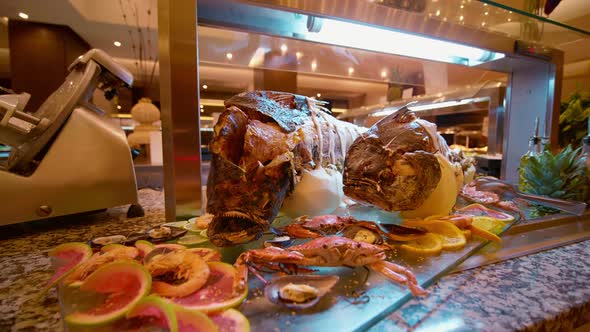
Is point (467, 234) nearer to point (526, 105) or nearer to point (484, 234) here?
point (484, 234)

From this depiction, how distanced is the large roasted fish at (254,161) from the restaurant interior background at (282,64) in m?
0.24

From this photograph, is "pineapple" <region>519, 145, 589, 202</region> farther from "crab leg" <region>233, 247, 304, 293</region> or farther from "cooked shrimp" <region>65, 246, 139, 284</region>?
"cooked shrimp" <region>65, 246, 139, 284</region>

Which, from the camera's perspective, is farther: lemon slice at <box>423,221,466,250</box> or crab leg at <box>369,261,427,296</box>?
lemon slice at <box>423,221,466,250</box>

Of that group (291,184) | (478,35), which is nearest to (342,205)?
(291,184)

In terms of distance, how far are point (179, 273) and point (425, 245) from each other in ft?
1.52

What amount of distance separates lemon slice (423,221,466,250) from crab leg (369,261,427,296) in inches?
6.6

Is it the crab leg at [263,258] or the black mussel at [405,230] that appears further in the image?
the black mussel at [405,230]

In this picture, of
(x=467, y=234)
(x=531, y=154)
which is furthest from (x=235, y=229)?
(x=531, y=154)

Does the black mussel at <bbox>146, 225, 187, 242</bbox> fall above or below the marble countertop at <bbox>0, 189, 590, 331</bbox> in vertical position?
above

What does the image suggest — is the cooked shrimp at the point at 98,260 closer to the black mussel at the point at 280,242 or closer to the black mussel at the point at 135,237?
the black mussel at the point at 135,237

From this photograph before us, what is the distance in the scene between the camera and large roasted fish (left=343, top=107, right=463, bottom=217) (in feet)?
1.84

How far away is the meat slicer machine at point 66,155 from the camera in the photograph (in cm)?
66

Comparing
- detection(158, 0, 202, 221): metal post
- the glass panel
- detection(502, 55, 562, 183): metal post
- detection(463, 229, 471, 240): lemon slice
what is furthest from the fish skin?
detection(502, 55, 562, 183): metal post

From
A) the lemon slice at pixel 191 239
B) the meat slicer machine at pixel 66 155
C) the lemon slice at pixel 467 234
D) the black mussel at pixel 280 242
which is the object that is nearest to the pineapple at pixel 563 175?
the lemon slice at pixel 467 234
